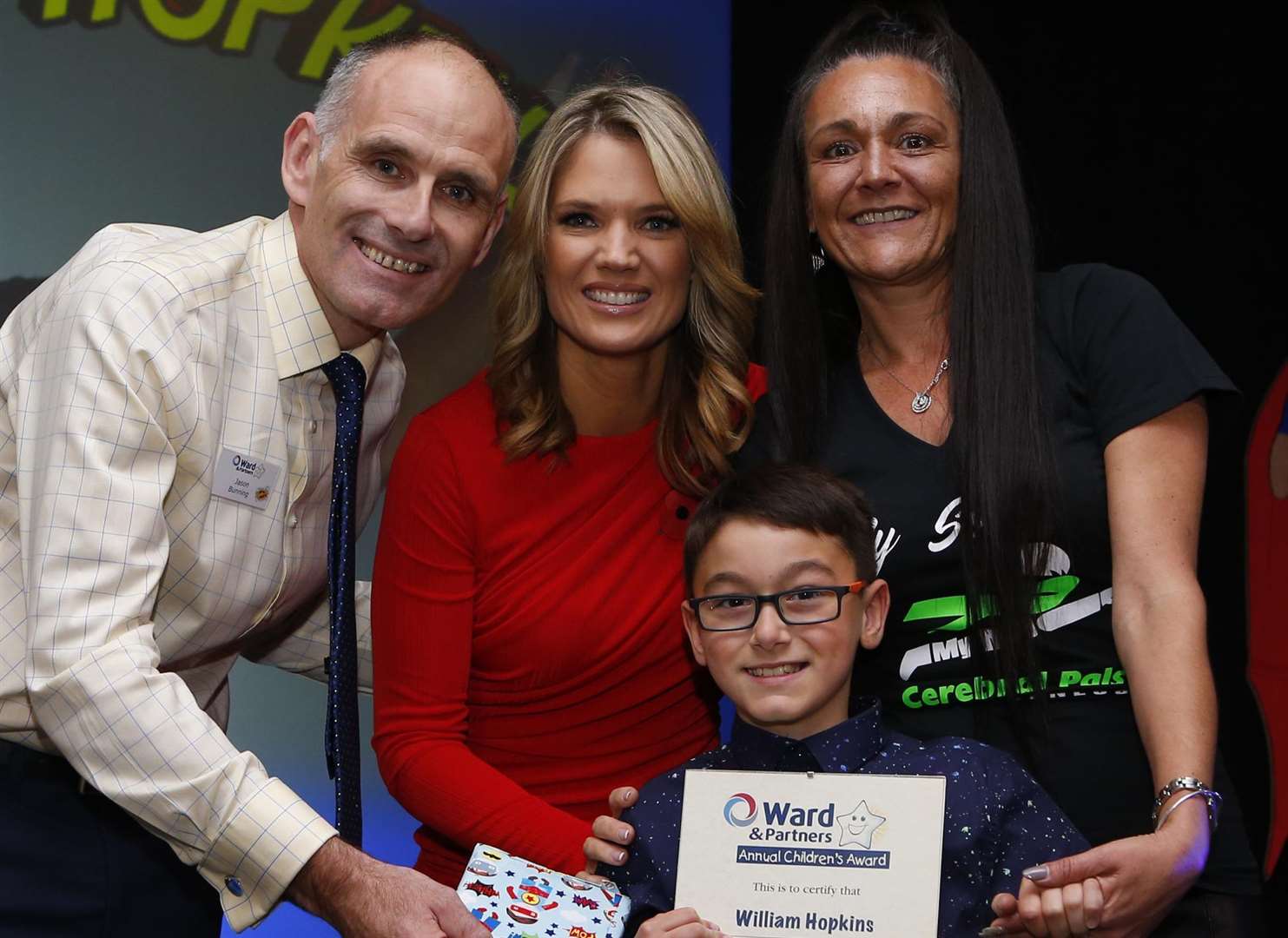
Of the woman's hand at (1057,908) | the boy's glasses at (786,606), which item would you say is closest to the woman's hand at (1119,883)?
the woman's hand at (1057,908)

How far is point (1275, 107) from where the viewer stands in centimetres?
433

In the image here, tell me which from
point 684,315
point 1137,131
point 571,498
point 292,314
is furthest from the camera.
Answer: point 1137,131

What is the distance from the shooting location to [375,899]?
2109 mm

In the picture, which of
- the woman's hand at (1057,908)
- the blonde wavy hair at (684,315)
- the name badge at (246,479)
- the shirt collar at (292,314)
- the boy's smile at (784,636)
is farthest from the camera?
the blonde wavy hair at (684,315)

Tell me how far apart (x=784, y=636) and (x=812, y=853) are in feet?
1.14

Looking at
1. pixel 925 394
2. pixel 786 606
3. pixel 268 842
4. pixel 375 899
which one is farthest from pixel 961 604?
pixel 268 842

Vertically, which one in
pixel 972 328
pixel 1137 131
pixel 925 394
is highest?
pixel 1137 131

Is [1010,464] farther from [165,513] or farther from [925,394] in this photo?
[165,513]

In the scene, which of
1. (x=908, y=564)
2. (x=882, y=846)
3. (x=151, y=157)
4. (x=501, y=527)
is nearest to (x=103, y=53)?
(x=151, y=157)

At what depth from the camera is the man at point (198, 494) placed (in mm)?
2170

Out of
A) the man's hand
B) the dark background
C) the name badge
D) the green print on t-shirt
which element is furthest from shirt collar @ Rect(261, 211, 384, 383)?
the dark background

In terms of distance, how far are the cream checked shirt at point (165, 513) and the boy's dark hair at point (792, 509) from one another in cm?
67

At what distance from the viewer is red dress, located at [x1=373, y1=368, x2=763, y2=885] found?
101 inches

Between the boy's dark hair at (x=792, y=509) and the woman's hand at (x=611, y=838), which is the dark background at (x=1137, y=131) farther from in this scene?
the woman's hand at (x=611, y=838)
